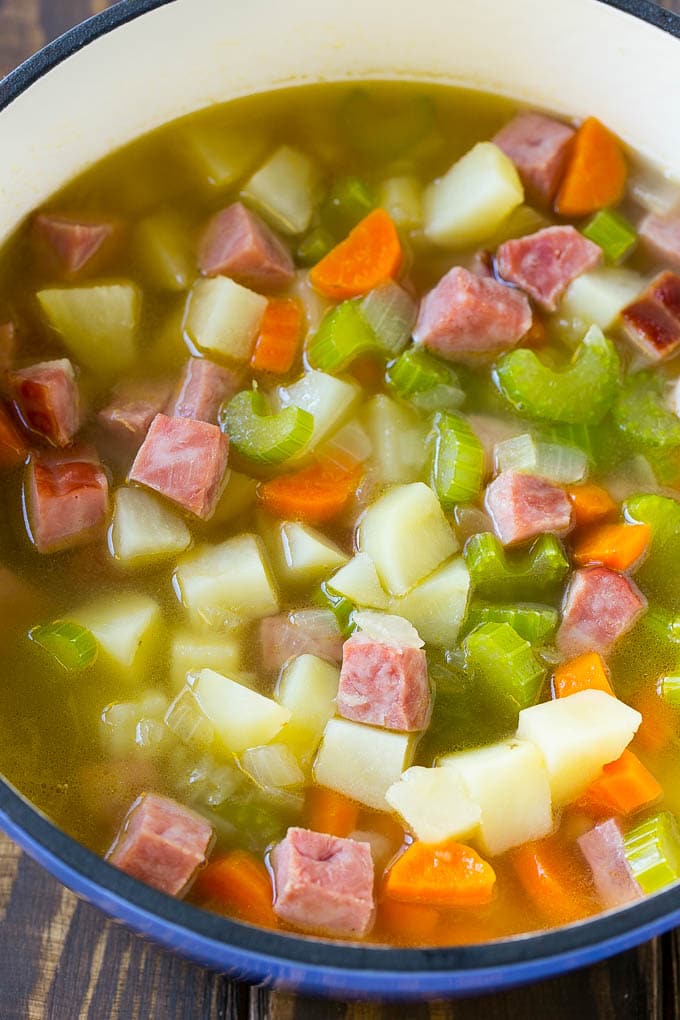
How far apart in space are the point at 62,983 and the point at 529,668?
122 centimetres

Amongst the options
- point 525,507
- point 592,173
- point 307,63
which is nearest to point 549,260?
point 592,173

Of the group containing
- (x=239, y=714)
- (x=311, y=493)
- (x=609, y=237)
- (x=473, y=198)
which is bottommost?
(x=239, y=714)

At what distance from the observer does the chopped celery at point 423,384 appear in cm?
295

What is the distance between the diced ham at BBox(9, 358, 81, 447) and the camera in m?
2.79

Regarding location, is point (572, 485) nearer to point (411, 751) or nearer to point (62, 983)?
point (411, 751)

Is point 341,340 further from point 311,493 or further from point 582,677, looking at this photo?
point 582,677

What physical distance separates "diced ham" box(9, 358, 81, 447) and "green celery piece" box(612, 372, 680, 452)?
1.34 metres

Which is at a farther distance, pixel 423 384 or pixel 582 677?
pixel 423 384

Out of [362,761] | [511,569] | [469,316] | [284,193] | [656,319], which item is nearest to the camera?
[362,761]

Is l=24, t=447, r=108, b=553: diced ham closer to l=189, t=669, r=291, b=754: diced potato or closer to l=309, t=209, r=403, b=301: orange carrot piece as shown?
l=189, t=669, r=291, b=754: diced potato

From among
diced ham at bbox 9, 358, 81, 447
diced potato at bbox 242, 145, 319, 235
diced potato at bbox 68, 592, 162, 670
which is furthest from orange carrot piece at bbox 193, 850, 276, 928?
diced potato at bbox 242, 145, 319, 235

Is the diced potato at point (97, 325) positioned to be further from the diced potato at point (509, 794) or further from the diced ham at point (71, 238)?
the diced potato at point (509, 794)

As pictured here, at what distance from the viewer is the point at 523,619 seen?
106 inches

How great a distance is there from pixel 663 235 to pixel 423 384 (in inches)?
30.9
